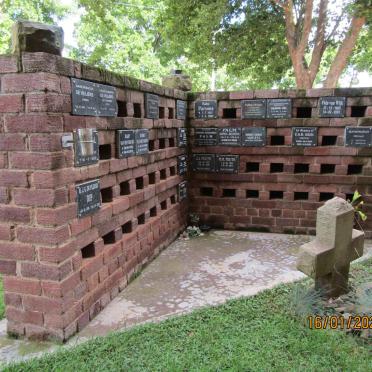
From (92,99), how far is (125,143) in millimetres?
797

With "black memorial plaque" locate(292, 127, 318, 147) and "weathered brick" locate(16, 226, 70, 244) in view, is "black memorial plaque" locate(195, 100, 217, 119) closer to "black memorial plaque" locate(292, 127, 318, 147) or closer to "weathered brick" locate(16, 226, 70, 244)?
"black memorial plaque" locate(292, 127, 318, 147)

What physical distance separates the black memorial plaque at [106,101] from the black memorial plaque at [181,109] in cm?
216

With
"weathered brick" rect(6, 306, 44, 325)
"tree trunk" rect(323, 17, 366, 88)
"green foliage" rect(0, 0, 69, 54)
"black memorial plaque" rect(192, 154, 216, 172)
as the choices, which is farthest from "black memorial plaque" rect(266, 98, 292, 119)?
"green foliage" rect(0, 0, 69, 54)

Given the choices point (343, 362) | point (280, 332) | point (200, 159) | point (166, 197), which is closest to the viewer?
point (343, 362)

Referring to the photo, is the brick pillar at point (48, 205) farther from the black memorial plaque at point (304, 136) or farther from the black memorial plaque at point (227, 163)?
the black memorial plaque at point (304, 136)

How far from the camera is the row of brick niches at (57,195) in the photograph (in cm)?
273

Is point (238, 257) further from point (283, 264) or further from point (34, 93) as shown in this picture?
point (34, 93)

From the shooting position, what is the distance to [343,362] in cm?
266

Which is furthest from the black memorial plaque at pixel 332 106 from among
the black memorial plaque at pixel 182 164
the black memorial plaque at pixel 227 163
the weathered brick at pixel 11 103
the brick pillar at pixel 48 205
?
the weathered brick at pixel 11 103

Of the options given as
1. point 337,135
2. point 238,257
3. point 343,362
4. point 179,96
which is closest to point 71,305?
point 343,362

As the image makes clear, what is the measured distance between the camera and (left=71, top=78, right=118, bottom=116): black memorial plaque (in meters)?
3.04

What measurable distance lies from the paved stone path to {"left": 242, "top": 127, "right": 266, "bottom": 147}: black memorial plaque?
5.03 feet

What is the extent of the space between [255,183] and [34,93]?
14.0 feet
